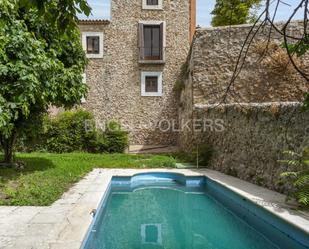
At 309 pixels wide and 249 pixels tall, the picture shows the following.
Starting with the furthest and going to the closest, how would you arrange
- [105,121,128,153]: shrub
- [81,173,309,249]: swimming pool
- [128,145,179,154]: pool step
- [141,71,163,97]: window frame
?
[141,71,163,97]: window frame
[128,145,179,154]: pool step
[105,121,128,153]: shrub
[81,173,309,249]: swimming pool

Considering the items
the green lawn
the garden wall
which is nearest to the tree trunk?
the green lawn

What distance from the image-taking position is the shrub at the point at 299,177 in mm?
4984

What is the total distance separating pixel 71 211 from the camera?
16.2 ft

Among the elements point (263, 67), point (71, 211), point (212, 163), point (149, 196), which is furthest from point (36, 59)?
point (263, 67)

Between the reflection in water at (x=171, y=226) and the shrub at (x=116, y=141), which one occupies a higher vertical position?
the shrub at (x=116, y=141)

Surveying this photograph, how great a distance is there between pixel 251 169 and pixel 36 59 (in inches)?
219

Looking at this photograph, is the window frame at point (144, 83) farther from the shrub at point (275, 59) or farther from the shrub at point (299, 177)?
the shrub at point (299, 177)

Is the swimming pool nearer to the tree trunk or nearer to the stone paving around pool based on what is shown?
the stone paving around pool

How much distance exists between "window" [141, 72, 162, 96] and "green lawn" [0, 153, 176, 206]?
560cm

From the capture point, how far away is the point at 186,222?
19.8 ft

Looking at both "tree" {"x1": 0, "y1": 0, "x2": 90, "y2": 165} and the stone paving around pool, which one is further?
"tree" {"x1": 0, "y1": 0, "x2": 90, "y2": 165}

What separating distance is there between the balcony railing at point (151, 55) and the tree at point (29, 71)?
25.4 ft

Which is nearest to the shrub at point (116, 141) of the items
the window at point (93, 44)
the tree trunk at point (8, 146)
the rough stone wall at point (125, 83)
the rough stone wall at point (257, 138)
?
the rough stone wall at point (125, 83)

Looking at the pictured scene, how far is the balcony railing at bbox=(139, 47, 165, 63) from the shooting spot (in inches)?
656
